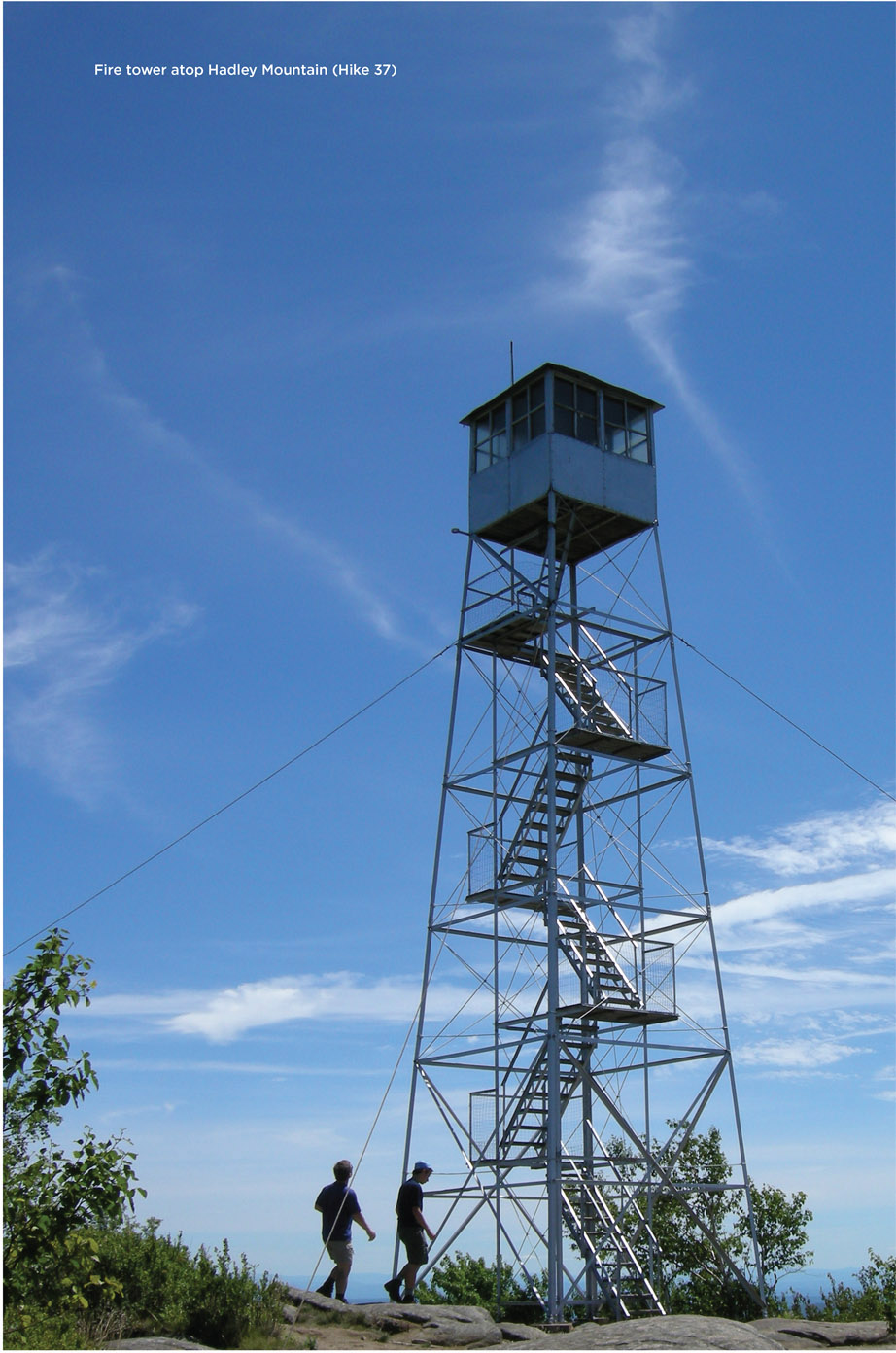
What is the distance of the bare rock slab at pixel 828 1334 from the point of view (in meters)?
19.1

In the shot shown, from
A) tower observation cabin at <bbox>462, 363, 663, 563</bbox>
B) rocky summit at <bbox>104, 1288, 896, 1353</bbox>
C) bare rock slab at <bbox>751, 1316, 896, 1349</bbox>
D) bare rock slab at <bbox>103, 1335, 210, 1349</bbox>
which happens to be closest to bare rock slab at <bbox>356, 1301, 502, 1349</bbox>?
rocky summit at <bbox>104, 1288, 896, 1353</bbox>

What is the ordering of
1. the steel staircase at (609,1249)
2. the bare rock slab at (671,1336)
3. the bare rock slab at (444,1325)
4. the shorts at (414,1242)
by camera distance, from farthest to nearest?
the steel staircase at (609,1249) < the shorts at (414,1242) < the bare rock slab at (444,1325) < the bare rock slab at (671,1336)

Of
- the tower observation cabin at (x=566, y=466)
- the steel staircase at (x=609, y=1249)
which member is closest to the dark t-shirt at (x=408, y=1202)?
the steel staircase at (x=609, y=1249)

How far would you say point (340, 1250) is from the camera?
18.5m

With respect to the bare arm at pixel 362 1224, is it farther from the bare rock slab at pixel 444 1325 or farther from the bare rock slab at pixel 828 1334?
the bare rock slab at pixel 828 1334

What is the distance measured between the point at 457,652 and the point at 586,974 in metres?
6.97

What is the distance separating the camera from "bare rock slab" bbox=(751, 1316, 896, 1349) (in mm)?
19094

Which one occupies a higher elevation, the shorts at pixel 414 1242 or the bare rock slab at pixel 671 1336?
the shorts at pixel 414 1242

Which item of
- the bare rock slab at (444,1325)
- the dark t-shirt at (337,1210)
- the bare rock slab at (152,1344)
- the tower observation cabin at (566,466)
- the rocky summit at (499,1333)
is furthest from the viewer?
the tower observation cabin at (566,466)

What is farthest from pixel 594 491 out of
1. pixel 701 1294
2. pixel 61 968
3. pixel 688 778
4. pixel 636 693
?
pixel 61 968

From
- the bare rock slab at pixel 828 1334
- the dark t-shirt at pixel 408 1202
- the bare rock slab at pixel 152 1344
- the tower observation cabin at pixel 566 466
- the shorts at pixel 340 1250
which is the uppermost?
the tower observation cabin at pixel 566 466

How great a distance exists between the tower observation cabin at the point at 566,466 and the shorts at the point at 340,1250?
544 inches

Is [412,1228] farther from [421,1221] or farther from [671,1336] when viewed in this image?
[671,1336]

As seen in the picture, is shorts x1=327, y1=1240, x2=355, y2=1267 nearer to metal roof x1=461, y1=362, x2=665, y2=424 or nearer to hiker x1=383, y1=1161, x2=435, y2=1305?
hiker x1=383, y1=1161, x2=435, y2=1305
